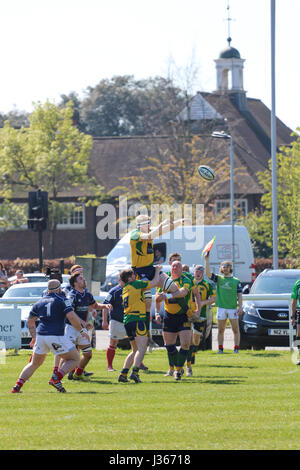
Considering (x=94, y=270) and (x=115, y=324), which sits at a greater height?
(x=94, y=270)

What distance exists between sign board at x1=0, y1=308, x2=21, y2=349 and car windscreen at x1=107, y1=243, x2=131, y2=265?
32.2 feet

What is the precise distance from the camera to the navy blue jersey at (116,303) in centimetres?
1748

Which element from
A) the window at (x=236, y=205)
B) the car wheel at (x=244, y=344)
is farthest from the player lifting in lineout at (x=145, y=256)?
the window at (x=236, y=205)

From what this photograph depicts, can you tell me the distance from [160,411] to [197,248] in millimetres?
19566

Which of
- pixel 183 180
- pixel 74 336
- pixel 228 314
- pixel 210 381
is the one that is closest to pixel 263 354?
pixel 228 314

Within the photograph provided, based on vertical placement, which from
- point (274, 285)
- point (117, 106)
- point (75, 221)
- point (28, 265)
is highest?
point (117, 106)

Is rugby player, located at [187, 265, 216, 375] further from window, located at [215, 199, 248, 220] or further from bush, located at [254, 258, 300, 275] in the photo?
window, located at [215, 199, 248, 220]

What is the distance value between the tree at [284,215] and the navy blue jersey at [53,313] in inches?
1128

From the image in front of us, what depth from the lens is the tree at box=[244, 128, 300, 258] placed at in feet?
143

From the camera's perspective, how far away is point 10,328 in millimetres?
21562

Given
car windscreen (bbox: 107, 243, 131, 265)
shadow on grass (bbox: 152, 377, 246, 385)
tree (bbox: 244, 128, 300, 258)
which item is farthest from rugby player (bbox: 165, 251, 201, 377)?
tree (bbox: 244, 128, 300, 258)

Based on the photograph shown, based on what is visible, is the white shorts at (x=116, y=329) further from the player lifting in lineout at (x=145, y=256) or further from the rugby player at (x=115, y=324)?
the player lifting in lineout at (x=145, y=256)

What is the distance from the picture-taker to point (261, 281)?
76.5ft

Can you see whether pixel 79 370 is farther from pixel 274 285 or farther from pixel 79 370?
pixel 274 285
